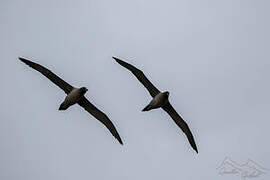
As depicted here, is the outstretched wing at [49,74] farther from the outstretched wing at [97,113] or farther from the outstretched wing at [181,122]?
the outstretched wing at [181,122]

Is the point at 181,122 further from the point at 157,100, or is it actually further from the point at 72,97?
the point at 72,97

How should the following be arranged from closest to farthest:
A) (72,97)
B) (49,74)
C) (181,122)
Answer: (72,97)
(49,74)
(181,122)

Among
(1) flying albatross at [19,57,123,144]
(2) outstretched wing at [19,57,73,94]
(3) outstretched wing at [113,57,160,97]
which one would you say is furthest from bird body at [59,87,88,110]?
(3) outstretched wing at [113,57,160,97]

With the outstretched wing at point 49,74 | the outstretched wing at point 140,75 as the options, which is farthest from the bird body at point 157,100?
the outstretched wing at point 49,74

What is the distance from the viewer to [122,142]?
4881 cm

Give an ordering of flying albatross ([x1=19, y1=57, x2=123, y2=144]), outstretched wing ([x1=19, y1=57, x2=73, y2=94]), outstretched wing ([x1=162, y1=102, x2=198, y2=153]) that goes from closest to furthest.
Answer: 1. outstretched wing ([x1=19, y1=57, x2=73, y2=94])
2. flying albatross ([x1=19, y1=57, x2=123, y2=144])
3. outstretched wing ([x1=162, y1=102, x2=198, y2=153])

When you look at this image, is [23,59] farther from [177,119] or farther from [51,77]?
[177,119]

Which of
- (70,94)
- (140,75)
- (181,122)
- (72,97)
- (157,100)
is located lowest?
(181,122)

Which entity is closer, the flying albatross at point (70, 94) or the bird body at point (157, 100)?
the flying albatross at point (70, 94)

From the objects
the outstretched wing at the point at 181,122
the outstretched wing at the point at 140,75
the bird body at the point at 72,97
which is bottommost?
the outstretched wing at the point at 181,122

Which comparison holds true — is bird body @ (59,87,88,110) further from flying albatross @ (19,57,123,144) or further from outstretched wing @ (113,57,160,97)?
outstretched wing @ (113,57,160,97)

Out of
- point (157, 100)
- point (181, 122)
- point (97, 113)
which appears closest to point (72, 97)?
point (97, 113)

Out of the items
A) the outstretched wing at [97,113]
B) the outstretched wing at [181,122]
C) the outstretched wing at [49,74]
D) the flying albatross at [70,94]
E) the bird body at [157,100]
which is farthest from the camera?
the outstretched wing at [181,122]

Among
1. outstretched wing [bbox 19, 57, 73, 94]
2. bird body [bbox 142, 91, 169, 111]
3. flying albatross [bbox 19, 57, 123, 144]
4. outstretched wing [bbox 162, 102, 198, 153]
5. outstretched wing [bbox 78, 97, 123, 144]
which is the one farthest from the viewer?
outstretched wing [bbox 162, 102, 198, 153]
